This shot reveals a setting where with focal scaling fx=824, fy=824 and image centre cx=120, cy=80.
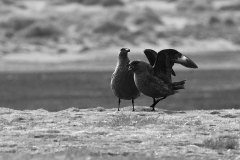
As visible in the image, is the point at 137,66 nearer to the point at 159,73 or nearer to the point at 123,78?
the point at 123,78

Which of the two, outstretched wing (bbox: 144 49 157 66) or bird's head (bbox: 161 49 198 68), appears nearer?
bird's head (bbox: 161 49 198 68)

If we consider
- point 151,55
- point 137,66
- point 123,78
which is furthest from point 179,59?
point 123,78

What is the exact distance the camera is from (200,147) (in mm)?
16984

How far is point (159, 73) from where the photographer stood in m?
22.0

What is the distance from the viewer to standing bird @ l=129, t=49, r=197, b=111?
70.3 feet

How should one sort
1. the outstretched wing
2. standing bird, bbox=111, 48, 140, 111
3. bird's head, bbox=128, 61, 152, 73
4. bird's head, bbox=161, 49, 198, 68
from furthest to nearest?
the outstretched wing → standing bird, bbox=111, 48, 140, 111 → bird's head, bbox=161, 49, 198, 68 → bird's head, bbox=128, 61, 152, 73

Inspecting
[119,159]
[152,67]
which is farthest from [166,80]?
[119,159]

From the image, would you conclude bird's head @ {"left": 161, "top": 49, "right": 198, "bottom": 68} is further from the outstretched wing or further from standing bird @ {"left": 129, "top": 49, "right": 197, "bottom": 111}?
the outstretched wing

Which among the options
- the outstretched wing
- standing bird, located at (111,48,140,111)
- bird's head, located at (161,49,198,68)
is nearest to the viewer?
bird's head, located at (161,49,198,68)

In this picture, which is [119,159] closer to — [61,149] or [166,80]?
[61,149]

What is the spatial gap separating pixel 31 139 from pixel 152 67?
17.1 ft

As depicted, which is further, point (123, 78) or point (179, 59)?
point (123, 78)

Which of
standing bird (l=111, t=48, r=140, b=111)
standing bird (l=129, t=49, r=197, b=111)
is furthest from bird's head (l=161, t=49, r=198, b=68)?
standing bird (l=111, t=48, r=140, b=111)

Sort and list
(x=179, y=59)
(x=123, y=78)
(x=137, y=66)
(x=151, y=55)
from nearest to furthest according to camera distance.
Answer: (x=137, y=66) < (x=179, y=59) < (x=123, y=78) < (x=151, y=55)
